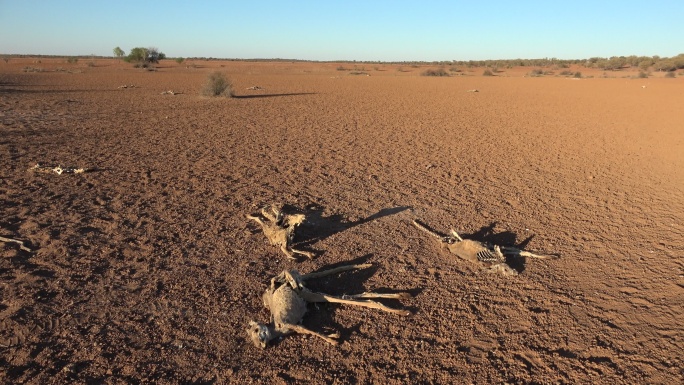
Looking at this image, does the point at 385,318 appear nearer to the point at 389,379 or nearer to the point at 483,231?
the point at 389,379

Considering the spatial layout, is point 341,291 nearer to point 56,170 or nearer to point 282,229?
point 282,229

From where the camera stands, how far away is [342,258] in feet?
17.0

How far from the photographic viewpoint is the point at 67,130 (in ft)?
39.1

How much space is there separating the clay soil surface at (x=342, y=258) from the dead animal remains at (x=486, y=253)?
0.32ft

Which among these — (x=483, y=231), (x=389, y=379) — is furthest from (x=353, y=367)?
(x=483, y=231)

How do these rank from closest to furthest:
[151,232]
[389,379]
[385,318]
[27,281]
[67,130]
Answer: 1. [389,379]
2. [385,318]
3. [27,281]
4. [151,232]
5. [67,130]

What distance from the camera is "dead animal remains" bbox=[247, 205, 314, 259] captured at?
5188 mm

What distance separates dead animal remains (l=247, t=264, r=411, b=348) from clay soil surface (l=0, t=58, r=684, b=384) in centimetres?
10

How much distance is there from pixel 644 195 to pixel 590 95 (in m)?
20.6

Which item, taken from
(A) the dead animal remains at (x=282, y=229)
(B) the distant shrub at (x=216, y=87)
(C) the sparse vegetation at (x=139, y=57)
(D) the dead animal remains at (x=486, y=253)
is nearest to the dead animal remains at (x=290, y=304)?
(A) the dead animal remains at (x=282, y=229)

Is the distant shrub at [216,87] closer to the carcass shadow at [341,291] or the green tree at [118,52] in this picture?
the carcass shadow at [341,291]

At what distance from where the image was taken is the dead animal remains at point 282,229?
5.19 metres

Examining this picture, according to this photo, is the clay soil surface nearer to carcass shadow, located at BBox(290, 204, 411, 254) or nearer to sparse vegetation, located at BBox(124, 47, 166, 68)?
carcass shadow, located at BBox(290, 204, 411, 254)

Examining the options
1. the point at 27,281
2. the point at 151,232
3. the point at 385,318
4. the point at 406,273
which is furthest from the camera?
the point at 151,232
